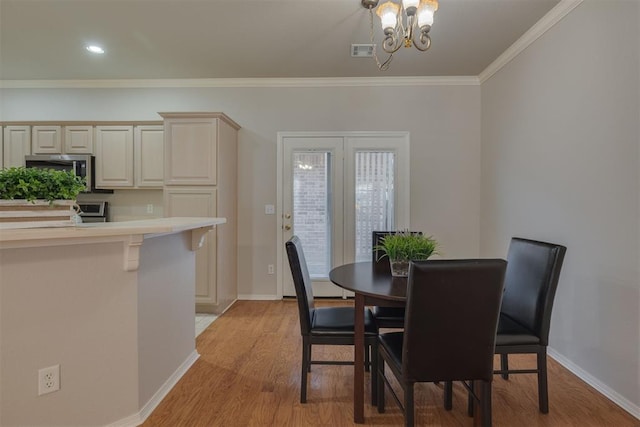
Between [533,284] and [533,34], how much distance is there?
2.12 metres

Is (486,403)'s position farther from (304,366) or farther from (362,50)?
(362,50)

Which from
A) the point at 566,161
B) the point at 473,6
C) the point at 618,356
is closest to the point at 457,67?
the point at 473,6

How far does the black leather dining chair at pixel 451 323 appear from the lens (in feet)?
4.17

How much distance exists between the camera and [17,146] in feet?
11.3

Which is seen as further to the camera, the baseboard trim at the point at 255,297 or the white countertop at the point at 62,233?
the baseboard trim at the point at 255,297

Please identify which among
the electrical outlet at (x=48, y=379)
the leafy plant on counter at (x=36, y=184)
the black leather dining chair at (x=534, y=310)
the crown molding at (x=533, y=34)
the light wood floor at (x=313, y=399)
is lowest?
the light wood floor at (x=313, y=399)

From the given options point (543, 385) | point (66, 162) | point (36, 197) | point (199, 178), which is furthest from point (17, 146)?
point (543, 385)

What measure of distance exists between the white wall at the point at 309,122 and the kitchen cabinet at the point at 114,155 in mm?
348

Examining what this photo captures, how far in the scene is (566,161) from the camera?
2.24m

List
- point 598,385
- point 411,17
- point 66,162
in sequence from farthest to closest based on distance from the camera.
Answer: point 66,162, point 598,385, point 411,17

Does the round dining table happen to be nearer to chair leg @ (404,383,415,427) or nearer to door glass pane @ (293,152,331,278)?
chair leg @ (404,383,415,427)

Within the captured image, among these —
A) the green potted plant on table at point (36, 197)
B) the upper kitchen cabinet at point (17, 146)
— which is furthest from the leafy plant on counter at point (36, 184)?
the upper kitchen cabinet at point (17, 146)

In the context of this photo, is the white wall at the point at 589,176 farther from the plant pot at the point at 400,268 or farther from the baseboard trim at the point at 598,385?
the plant pot at the point at 400,268

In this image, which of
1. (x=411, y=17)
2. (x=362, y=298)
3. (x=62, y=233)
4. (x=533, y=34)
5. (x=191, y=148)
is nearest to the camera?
(x=62, y=233)
